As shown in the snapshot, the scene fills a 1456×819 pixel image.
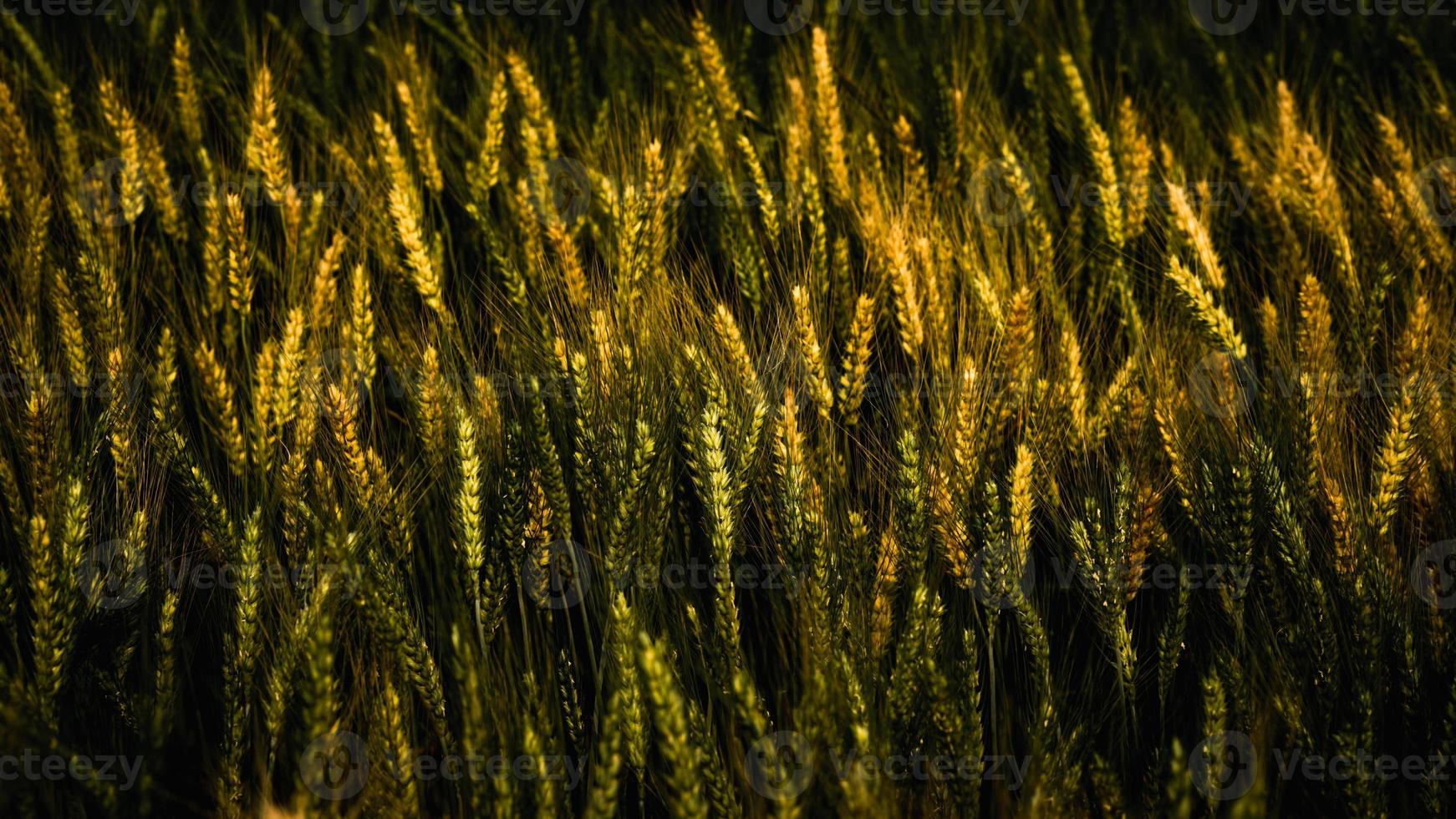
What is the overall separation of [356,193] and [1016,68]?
5.77 ft

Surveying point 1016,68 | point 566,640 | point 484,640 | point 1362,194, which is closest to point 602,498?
point 484,640

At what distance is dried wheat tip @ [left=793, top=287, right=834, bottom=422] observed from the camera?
1.45m

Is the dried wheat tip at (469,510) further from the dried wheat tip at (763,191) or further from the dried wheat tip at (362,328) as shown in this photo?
the dried wheat tip at (763,191)

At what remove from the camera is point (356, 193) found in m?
1.98

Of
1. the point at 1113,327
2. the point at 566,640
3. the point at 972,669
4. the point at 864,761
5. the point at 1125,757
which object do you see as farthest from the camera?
the point at 1113,327

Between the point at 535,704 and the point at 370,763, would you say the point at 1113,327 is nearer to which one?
the point at 535,704
